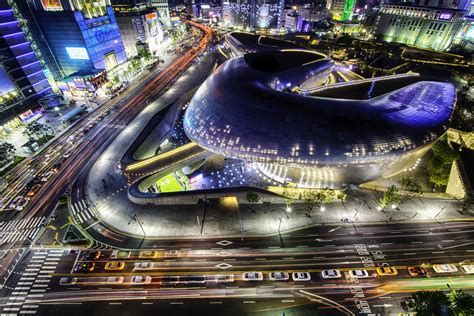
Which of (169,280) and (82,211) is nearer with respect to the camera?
(169,280)

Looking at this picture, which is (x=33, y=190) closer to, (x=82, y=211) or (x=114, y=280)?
(x=82, y=211)

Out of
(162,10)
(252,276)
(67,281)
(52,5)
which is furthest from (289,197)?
(162,10)

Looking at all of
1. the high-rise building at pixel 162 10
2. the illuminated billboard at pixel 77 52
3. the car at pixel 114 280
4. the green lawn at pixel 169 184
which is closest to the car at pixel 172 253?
the car at pixel 114 280

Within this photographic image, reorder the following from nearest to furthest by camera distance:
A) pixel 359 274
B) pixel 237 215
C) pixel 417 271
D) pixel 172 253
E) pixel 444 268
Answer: pixel 359 274
pixel 417 271
pixel 444 268
pixel 172 253
pixel 237 215

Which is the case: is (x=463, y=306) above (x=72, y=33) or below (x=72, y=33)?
below

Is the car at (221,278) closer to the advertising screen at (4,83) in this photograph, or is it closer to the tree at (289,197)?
the tree at (289,197)

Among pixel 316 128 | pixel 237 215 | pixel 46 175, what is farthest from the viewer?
pixel 46 175

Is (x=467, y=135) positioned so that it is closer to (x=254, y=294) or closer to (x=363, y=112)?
(x=363, y=112)
